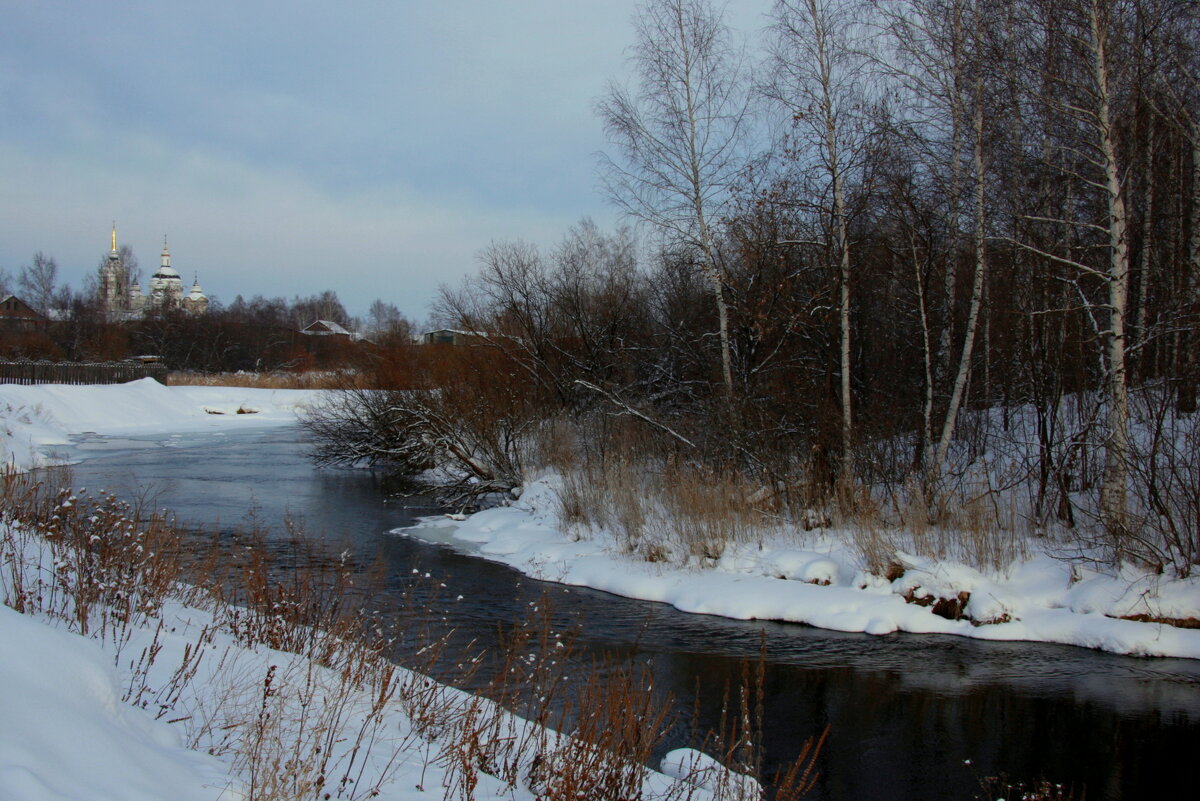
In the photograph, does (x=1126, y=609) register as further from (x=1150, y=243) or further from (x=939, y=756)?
(x=1150, y=243)

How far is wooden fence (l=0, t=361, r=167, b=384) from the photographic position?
3591 cm

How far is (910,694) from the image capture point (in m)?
7.72

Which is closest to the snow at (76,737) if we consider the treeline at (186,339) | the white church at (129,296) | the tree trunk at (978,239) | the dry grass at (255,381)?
the tree trunk at (978,239)

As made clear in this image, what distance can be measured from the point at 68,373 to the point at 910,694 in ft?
134

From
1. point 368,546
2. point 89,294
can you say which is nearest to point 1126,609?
point 368,546

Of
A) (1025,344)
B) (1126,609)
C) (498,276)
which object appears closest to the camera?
(1126,609)

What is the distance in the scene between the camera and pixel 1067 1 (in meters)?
9.15

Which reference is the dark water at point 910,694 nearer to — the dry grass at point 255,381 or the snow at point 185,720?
the snow at point 185,720

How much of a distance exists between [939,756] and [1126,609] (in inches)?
159

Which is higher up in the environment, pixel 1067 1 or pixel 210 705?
pixel 1067 1

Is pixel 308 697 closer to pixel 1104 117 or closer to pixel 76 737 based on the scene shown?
pixel 76 737

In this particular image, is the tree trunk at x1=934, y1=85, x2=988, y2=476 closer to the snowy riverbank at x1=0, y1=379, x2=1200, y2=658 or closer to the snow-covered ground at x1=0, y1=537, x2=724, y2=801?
the snowy riverbank at x1=0, y1=379, x2=1200, y2=658

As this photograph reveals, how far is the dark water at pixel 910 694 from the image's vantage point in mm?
6199

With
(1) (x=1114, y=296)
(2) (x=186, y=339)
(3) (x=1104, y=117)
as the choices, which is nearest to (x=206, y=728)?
(1) (x=1114, y=296)
